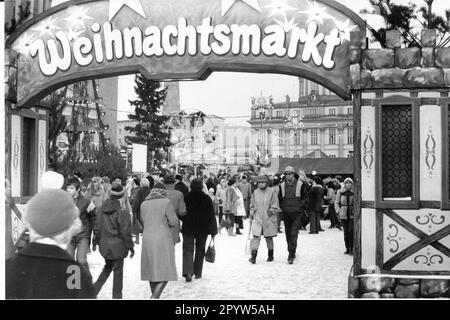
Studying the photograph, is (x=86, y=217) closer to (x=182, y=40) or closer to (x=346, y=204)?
(x=182, y=40)

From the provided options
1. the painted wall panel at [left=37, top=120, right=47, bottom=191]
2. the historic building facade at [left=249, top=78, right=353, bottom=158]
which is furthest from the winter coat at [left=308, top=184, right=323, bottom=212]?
the historic building facade at [left=249, top=78, right=353, bottom=158]

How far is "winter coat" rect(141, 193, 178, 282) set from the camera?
800 centimetres

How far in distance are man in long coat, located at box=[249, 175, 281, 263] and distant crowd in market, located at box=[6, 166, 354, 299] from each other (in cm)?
2

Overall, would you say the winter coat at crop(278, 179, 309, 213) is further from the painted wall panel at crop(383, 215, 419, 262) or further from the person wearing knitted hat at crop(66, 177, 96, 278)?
the person wearing knitted hat at crop(66, 177, 96, 278)

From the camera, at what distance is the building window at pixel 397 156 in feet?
28.3

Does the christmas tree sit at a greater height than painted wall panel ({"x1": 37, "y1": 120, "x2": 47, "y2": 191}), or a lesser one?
greater

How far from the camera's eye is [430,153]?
8.62 metres

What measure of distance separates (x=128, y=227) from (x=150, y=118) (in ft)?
145

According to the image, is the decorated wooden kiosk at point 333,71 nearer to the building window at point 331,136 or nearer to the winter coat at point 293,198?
the winter coat at point 293,198

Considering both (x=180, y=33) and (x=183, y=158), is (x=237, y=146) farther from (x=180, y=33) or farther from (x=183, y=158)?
(x=180, y=33)

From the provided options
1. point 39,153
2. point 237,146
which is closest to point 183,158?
point 39,153

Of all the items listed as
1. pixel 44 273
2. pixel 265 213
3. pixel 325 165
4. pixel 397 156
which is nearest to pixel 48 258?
pixel 44 273

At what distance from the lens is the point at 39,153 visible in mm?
11055

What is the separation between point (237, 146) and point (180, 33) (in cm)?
4064
